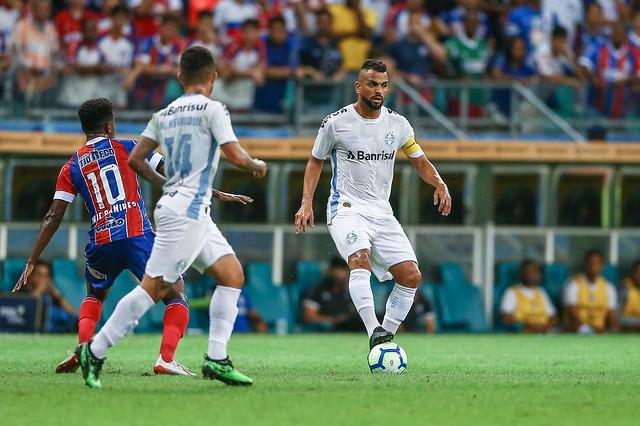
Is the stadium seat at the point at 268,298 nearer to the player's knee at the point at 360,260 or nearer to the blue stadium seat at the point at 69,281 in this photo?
the blue stadium seat at the point at 69,281

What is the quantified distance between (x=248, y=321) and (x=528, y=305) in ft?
13.9

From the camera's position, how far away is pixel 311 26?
20.1m

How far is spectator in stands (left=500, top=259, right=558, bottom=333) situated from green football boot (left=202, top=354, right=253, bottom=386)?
39.3 ft

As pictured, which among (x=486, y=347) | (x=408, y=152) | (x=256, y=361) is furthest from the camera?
(x=486, y=347)

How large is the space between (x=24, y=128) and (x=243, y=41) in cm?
335

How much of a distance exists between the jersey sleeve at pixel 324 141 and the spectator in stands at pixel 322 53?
25.7 ft

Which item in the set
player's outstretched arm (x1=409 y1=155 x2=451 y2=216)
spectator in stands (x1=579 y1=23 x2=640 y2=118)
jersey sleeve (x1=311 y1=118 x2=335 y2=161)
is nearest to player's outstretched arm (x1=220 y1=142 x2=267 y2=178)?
jersey sleeve (x1=311 y1=118 x2=335 y2=161)

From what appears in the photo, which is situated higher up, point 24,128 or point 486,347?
point 24,128

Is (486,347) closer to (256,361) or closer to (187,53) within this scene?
(256,361)

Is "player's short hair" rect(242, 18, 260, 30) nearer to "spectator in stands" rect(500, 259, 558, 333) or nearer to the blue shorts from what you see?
"spectator in stands" rect(500, 259, 558, 333)

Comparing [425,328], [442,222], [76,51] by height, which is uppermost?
[76,51]

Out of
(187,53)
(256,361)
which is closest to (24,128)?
(256,361)

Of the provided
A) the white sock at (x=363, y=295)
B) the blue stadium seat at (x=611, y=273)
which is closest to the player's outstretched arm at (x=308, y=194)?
the white sock at (x=363, y=295)

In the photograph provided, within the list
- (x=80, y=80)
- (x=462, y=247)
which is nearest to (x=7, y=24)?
(x=80, y=80)
